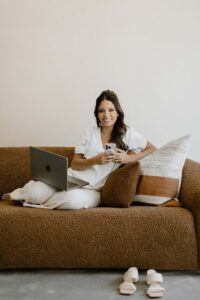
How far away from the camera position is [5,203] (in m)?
2.44

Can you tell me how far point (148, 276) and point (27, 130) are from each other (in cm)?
160

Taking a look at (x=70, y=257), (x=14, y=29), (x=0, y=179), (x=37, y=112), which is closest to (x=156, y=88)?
(x=37, y=112)

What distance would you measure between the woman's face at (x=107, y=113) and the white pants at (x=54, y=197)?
467 mm

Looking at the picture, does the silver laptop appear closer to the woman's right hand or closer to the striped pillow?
the woman's right hand

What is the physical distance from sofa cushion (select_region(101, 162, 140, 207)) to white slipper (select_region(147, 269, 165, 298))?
0.42m

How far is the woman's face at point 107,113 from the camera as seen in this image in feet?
8.40

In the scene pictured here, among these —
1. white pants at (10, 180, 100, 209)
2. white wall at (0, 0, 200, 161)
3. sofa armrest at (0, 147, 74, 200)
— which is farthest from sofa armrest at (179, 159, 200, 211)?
sofa armrest at (0, 147, 74, 200)

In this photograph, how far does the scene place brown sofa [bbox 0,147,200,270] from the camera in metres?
2.06

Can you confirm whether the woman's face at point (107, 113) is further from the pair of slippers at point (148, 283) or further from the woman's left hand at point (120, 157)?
the pair of slippers at point (148, 283)

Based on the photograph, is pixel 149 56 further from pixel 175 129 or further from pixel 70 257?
pixel 70 257

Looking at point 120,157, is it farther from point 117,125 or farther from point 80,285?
point 80,285

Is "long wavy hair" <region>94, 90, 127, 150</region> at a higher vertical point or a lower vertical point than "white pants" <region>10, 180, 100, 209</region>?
higher

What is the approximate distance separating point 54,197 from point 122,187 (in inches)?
15.4

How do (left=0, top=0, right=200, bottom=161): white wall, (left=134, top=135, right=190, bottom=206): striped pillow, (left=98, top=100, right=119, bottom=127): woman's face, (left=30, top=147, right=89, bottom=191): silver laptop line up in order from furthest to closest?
(left=0, top=0, right=200, bottom=161): white wall → (left=98, top=100, right=119, bottom=127): woman's face → (left=134, top=135, right=190, bottom=206): striped pillow → (left=30, top=147, right=89, bottom=191): silver laptop
